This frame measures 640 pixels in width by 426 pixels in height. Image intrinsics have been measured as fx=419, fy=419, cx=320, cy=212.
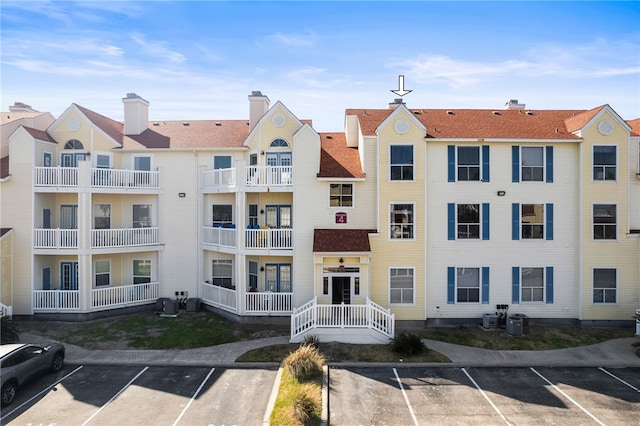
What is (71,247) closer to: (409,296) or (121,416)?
(121,416)

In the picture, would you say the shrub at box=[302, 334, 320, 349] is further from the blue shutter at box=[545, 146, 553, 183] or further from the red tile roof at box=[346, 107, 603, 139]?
the blue shutter at box=[545, 146, 553, 183]

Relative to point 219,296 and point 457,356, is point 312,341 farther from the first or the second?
point 219,296

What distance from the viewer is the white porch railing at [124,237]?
2211 centimetres

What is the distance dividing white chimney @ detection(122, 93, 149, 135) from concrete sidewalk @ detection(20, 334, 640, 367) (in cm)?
1289

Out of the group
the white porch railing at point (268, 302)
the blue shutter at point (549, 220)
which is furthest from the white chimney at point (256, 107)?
the blue shutter at point (549, 220)

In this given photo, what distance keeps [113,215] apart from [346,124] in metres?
14.4

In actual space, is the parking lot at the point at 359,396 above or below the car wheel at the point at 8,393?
below

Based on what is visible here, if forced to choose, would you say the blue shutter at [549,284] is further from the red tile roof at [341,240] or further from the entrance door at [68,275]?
the entrance door at [68,275]

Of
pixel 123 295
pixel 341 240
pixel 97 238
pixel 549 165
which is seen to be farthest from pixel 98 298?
pixel 549 165

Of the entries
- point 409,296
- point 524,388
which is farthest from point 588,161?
point 524,388

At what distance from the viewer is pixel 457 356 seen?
1725 centimetres

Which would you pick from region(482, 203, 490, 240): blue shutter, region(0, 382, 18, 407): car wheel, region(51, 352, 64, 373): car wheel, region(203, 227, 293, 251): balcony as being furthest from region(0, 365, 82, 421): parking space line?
region(482, 203, 490, 240): blue shutter

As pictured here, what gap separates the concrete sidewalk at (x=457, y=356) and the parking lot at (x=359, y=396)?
0.40 meters

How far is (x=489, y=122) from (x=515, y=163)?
2692 millimetres
